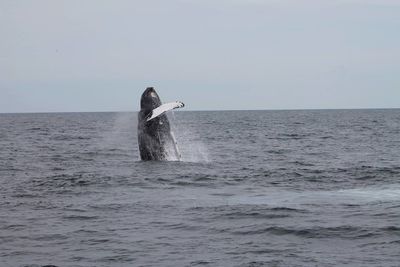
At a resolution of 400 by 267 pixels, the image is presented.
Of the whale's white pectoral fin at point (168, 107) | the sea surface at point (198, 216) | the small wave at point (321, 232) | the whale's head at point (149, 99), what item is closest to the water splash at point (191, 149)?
the whale's head at point (149, 99)

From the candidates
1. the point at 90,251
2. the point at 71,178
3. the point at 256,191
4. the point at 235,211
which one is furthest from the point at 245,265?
the point at 71,178

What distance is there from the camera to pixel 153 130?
872 inches

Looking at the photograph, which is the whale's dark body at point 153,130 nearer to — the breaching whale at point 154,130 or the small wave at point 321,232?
the breaching whale at point 154,130

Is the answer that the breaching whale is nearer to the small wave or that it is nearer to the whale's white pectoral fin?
the whale's white pectoral fin

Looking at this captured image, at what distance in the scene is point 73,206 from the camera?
47.4ft

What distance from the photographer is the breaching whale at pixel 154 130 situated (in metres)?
22.1

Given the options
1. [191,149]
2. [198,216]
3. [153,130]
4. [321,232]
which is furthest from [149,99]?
[321,232]

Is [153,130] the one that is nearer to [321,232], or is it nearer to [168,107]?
[168,107]

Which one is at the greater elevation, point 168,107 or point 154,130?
point 168,107

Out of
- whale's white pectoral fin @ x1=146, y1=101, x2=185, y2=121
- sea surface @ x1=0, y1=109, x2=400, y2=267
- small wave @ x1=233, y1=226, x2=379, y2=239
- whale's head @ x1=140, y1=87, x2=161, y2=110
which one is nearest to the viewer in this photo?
sea surface @ x1=0, y1=109, x2=400, y2=267

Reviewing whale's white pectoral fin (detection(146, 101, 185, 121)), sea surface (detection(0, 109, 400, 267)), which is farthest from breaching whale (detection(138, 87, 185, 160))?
whale's white pectoral fin (detection(146, 101, 185, 121))

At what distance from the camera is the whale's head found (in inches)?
868

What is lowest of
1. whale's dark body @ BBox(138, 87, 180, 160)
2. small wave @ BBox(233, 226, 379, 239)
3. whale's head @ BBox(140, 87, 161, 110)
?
small wave @ BBox(233, 226, 379, 239)

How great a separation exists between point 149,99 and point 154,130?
1.09m
